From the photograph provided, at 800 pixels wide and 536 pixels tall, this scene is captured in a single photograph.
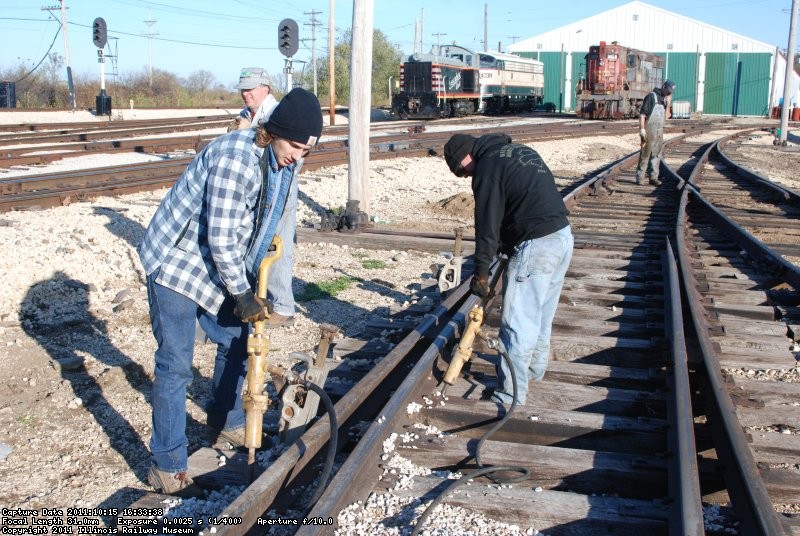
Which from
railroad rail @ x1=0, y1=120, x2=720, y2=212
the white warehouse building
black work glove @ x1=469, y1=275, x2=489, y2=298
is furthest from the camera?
the white warehouse building

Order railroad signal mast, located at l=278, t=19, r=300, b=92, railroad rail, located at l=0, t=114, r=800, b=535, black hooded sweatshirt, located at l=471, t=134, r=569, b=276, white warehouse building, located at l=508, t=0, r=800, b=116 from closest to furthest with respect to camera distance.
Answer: railroad rail, located at l=0, t=114, r=800, b=535, black hooded sweatshirt, located at l=471, t=134, r=569, b=276, railroad signal mast, located at l=278, t=19, r=300, b=92, white warehouse building, located at l=508, t=0, r=800, b=116

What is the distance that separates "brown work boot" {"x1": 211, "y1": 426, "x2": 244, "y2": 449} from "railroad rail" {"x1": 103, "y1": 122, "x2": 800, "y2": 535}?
1.62 ft

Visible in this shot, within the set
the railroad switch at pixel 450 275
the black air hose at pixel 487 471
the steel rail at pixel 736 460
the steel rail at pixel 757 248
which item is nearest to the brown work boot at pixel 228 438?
the black air hose at pixel 487 471

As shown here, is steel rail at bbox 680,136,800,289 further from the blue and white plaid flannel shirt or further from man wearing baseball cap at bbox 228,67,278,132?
the blue and white plaid flannel shirt

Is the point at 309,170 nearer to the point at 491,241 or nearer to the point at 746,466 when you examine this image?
the point at 491,241

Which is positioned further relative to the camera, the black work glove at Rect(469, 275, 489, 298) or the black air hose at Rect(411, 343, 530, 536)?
the black work glove at Rect(469, 275, 489, 298)

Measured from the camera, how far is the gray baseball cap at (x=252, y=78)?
594 centimetres

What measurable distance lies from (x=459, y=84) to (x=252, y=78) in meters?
37.7

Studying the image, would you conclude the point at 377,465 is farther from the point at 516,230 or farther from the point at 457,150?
the point at 457,150

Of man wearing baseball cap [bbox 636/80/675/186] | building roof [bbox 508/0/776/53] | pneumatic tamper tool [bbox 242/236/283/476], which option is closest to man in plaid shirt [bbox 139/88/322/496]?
pneumatic tamper tool [bbox 242/236/283/476]

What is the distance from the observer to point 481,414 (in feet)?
14.0

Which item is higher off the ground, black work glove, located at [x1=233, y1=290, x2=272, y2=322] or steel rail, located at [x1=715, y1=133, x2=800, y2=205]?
black work glove, located at [x1=233, y1=290, x2=272, y2=322]

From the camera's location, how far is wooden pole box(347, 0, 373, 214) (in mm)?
9609

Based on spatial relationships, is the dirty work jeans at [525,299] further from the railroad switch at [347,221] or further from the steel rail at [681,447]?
the railroad switch at [347,221]
